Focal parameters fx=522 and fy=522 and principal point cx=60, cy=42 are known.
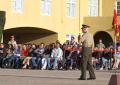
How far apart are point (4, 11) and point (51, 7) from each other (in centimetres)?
656

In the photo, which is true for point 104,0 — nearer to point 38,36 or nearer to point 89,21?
point 89,21

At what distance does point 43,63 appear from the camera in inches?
1070

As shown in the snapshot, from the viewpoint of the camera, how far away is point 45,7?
37.9 metres

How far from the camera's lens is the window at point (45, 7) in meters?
37.8

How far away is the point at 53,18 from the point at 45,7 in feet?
3.71

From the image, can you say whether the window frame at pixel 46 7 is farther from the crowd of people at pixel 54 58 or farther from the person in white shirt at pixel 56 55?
the person in white shirt at pixel 56 55

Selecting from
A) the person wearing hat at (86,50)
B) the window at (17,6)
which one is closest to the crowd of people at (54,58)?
the window at (17,6)

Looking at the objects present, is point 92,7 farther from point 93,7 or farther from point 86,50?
point 86,50

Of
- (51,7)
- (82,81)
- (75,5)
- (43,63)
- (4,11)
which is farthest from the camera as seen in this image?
(75,5)

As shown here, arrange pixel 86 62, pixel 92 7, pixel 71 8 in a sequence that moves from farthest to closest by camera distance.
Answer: pixel 92 7, pixel 71 8, pixel 86 62

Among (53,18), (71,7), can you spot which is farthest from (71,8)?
(53,18)

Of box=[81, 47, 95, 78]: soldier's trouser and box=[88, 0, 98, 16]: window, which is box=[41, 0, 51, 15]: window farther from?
box=[81, 47, 95, 78]: soldier's trouser

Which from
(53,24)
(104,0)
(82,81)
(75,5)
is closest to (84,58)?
(82,81)

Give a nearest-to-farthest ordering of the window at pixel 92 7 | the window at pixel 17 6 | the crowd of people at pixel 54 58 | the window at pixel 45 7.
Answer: the crowd of people at pixel 54 58 < the window at pixel 17 6 < the window at pixel 45 7 < the window at pixel 92 7
